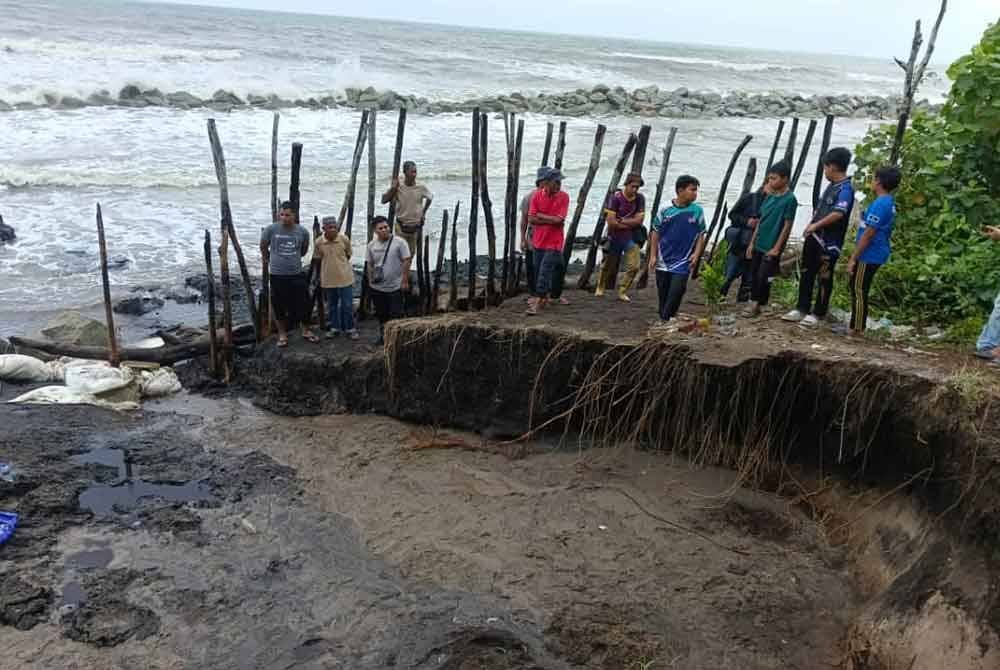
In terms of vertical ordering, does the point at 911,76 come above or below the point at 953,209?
above

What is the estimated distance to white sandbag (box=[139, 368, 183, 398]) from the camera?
8.48 m

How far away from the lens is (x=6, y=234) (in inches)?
505

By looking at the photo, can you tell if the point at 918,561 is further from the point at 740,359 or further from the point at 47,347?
the point at 47,347

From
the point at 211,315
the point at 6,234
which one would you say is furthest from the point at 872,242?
the point at 6,234

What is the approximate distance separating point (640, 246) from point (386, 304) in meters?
3.01

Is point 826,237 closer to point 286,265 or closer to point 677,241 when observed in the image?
point 677,241

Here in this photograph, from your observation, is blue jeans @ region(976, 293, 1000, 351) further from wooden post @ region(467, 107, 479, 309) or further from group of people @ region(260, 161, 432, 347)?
group of people @ region(260, 161, 432, 347)

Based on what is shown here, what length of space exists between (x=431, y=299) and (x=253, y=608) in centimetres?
454

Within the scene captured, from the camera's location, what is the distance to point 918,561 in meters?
5.06

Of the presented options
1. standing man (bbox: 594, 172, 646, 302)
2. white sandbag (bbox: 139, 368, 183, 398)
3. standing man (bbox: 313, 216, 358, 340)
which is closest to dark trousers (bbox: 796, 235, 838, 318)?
standing man (bbox: 594, 172, 646, 302)

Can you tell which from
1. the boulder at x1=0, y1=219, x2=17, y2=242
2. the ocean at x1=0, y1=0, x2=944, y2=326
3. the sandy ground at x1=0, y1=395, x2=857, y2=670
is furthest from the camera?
the ocean at x1=0, y1=0, x2=944, y2=326

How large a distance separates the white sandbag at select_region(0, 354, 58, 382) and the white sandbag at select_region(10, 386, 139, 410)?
0.39 meters

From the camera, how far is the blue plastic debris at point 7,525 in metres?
5.66

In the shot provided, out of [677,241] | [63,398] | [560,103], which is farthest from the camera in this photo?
[560,103]
